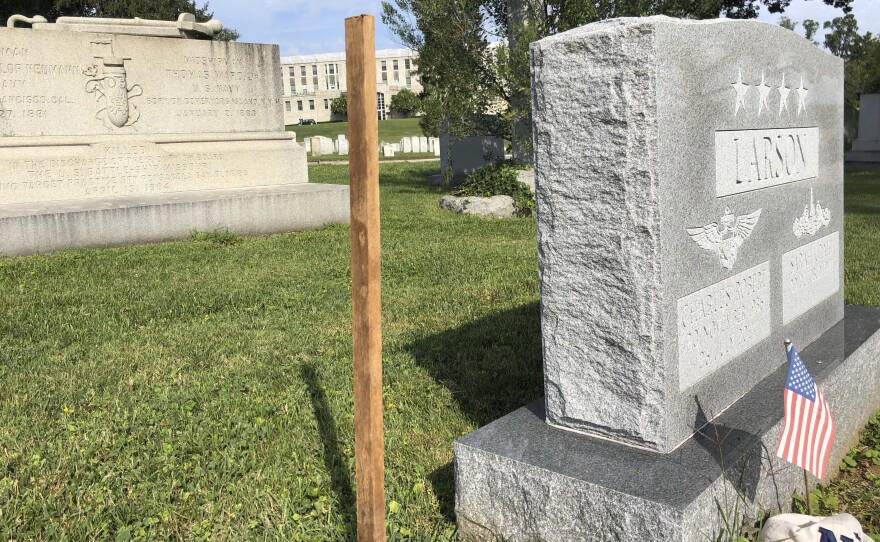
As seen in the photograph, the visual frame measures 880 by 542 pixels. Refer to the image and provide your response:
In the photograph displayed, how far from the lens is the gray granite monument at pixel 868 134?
825 inches

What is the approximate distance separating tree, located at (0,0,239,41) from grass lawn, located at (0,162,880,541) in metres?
23.1

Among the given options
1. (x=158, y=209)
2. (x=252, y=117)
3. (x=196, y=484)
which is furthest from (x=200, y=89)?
(x=196, y=484)

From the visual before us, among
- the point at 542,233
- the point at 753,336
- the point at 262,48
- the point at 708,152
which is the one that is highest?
the point at 262,48

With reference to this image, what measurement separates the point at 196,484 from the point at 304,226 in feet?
21.6

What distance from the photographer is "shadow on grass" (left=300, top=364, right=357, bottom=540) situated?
2619 mm

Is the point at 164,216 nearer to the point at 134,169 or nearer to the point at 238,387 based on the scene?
the point at 134,169

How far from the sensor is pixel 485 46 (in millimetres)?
11875

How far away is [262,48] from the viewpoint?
9.54m

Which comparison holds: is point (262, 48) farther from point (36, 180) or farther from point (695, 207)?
point (695, 207)

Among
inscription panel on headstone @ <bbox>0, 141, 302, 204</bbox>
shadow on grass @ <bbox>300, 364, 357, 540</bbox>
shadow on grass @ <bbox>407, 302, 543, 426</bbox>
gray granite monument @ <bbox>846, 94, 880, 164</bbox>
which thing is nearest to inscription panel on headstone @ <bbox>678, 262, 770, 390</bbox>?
shadow on grass @ <bbox>407, 302, 543, 426</bbox>

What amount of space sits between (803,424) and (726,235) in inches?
27.4

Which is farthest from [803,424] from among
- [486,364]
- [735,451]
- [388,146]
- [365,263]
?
[388,146]

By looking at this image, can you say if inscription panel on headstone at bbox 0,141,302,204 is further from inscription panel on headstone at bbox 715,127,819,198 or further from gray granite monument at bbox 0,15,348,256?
inscription panel on headstone at bbox 715,127,819,198

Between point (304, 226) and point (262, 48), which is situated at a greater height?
point (262, 48)
